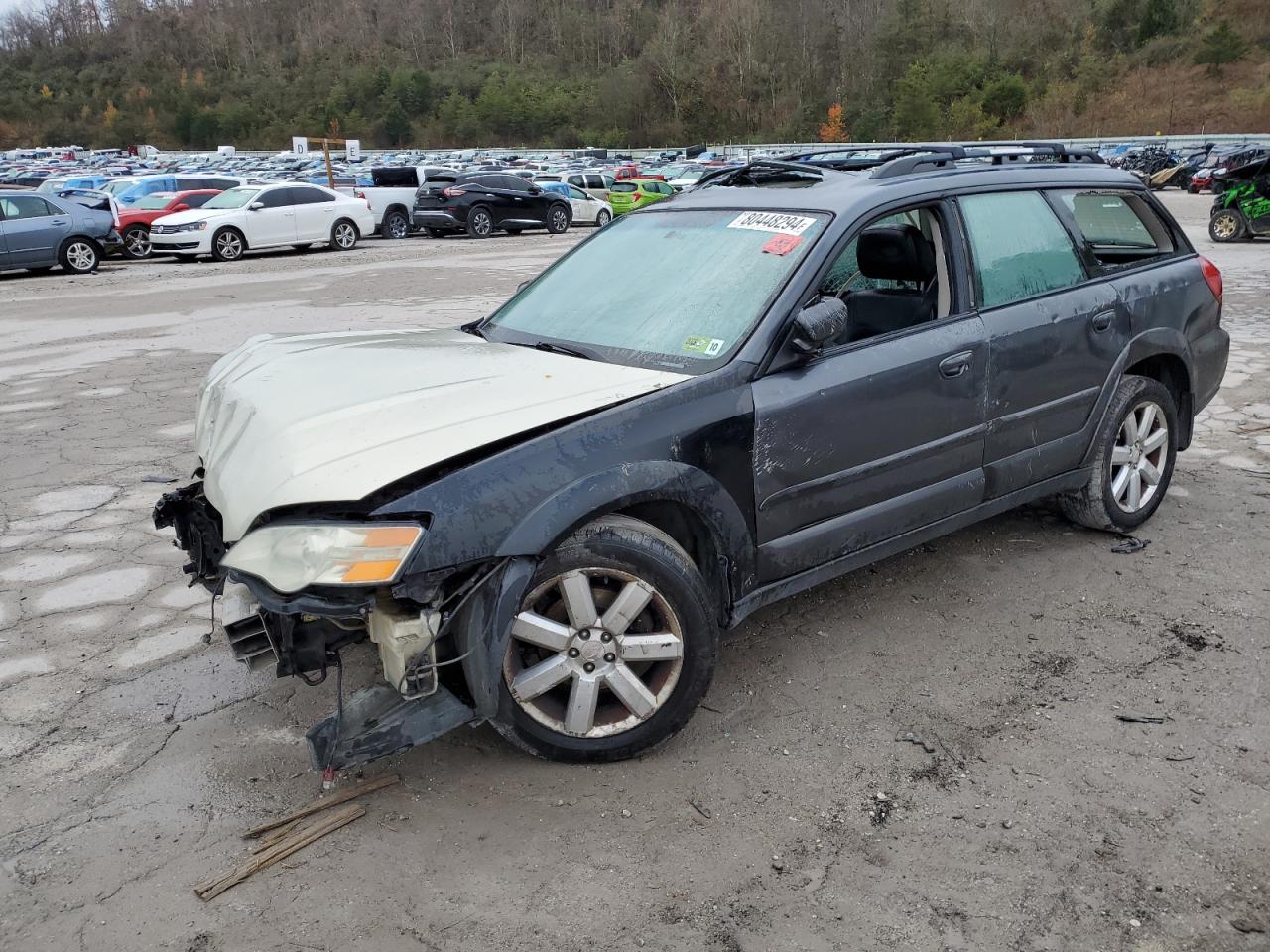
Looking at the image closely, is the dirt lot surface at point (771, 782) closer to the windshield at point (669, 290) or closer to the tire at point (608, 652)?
the tire at point (608, 652)

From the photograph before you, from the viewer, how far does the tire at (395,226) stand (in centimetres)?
2525

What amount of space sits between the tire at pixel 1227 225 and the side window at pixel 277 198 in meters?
17.4

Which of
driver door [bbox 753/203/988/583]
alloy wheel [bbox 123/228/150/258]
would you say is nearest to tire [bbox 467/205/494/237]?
alloy wheel [bbox 123/228/150/258]

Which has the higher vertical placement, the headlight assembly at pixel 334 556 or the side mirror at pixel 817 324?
the side mirror at pixel 817 324

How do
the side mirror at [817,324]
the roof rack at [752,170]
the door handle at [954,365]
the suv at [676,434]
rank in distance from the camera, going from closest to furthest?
the suv at [676,434], the side mirror at [817,324], the door handle at [954,365], the roof rack at [752,170]

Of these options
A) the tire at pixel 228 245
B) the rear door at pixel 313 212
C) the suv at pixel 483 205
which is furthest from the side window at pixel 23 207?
the suv at pixel 483 205

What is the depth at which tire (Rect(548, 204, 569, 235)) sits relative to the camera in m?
26.2

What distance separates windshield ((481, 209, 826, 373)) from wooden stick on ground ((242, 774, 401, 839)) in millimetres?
1526

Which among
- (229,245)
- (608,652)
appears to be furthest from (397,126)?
(608,652)

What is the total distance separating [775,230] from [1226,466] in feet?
11.9

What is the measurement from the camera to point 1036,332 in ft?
13.1

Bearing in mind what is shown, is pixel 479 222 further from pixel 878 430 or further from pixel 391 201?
pixel 878 430

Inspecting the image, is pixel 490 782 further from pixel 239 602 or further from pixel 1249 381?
pixel 1249 381

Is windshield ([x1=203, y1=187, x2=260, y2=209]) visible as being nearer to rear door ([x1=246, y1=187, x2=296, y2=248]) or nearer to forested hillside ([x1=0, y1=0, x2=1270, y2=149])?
rear door ([x1=246, y1=187, x2=296, y2=248])
